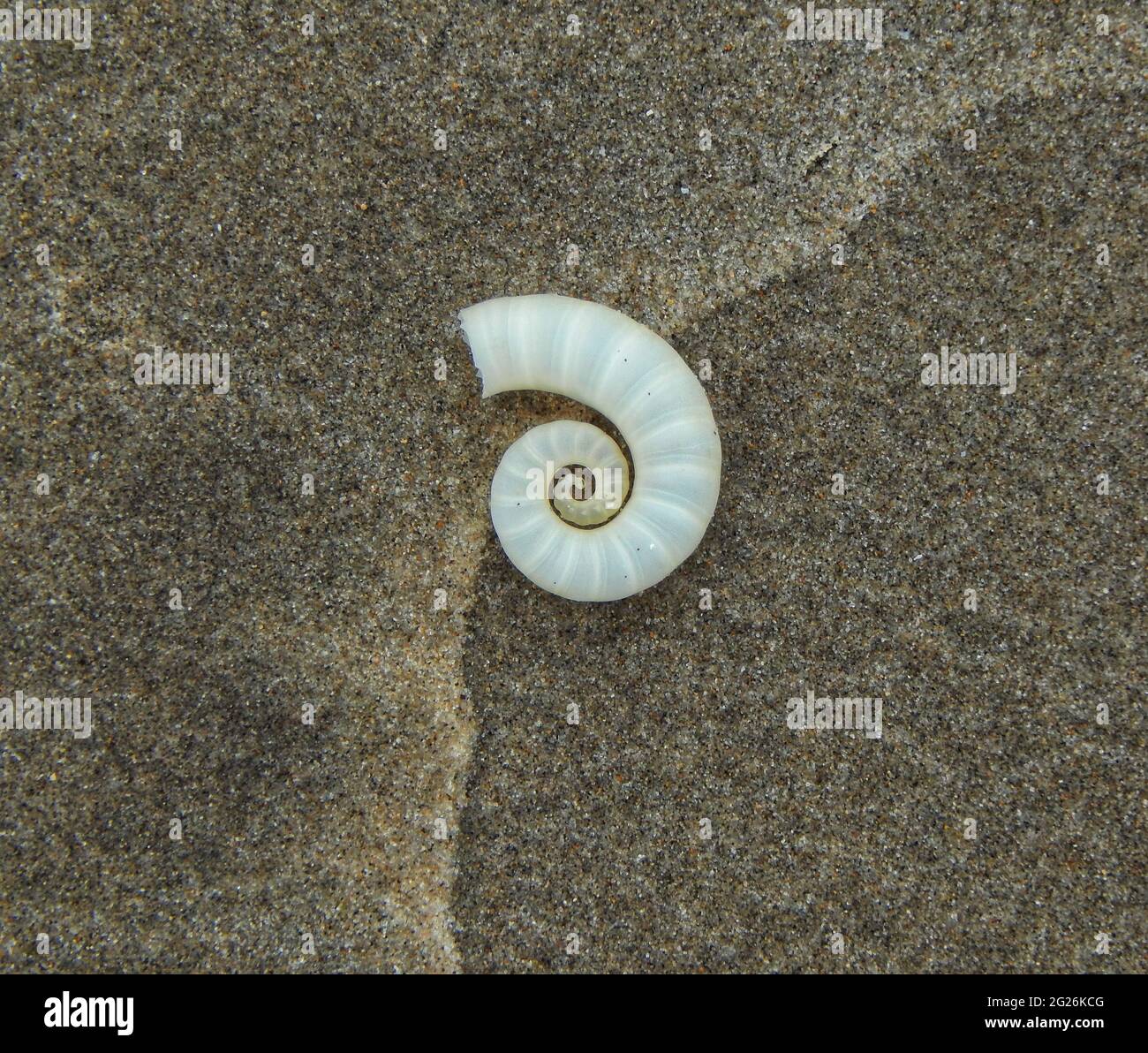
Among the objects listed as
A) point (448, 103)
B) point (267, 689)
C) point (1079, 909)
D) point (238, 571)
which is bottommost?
point (1079, 909)

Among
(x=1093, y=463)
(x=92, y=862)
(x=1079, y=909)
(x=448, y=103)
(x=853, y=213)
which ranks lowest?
(x=1079, y=909)

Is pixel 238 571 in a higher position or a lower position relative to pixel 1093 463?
lower

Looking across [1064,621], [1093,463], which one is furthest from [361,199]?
[1064,621]

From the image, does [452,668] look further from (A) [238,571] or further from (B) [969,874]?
(B) [969,874]

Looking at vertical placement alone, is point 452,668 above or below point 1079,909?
above

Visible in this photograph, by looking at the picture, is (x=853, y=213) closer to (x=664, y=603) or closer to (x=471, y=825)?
(x=664, y=603)

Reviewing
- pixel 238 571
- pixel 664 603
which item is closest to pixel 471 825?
pixel 664 603
